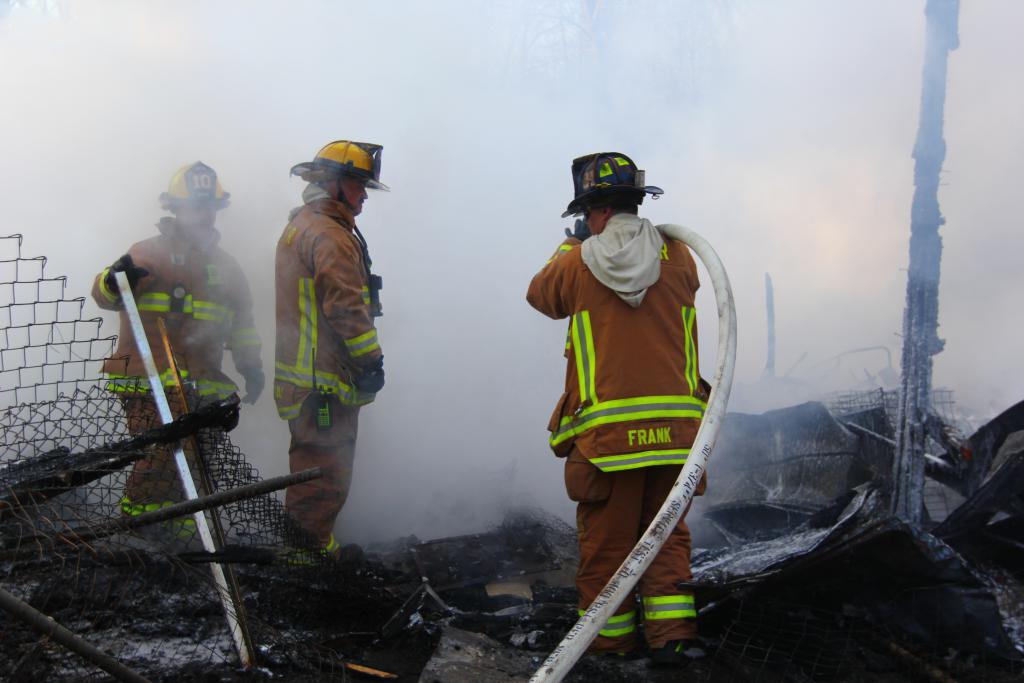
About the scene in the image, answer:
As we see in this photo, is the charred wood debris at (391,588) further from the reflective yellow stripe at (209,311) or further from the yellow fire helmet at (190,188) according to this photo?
the yellow fire helmet at (190,188)

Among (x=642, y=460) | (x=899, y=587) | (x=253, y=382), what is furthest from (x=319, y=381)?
(x=899, y=587)

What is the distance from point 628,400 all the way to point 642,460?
23 centimetres

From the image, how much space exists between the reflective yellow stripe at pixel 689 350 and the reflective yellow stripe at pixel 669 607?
788mm

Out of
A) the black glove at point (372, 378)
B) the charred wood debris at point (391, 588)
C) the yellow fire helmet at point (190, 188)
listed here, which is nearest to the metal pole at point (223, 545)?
the charred wood debris at point (391, 588)

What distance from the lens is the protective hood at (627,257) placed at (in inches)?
117

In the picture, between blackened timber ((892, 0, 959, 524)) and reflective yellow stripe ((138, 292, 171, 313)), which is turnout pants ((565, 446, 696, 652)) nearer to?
blackened timber ((892, 0, 959, 524))

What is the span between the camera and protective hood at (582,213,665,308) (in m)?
2.98

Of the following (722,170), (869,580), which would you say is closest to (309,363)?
(869,580)

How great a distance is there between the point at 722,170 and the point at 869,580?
19.7 ft

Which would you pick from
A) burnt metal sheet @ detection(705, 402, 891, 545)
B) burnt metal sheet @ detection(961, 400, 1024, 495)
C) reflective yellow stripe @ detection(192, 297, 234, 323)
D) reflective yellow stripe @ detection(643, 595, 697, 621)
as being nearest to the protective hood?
reflective yellow stripe @ detection(643, 595, 697, 621)

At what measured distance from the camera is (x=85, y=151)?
534cm

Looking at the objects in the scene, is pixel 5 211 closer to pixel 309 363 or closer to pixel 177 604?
pixel 309 363

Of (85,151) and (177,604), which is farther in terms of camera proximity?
(85,151)

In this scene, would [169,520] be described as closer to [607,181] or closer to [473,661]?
[473,661]
